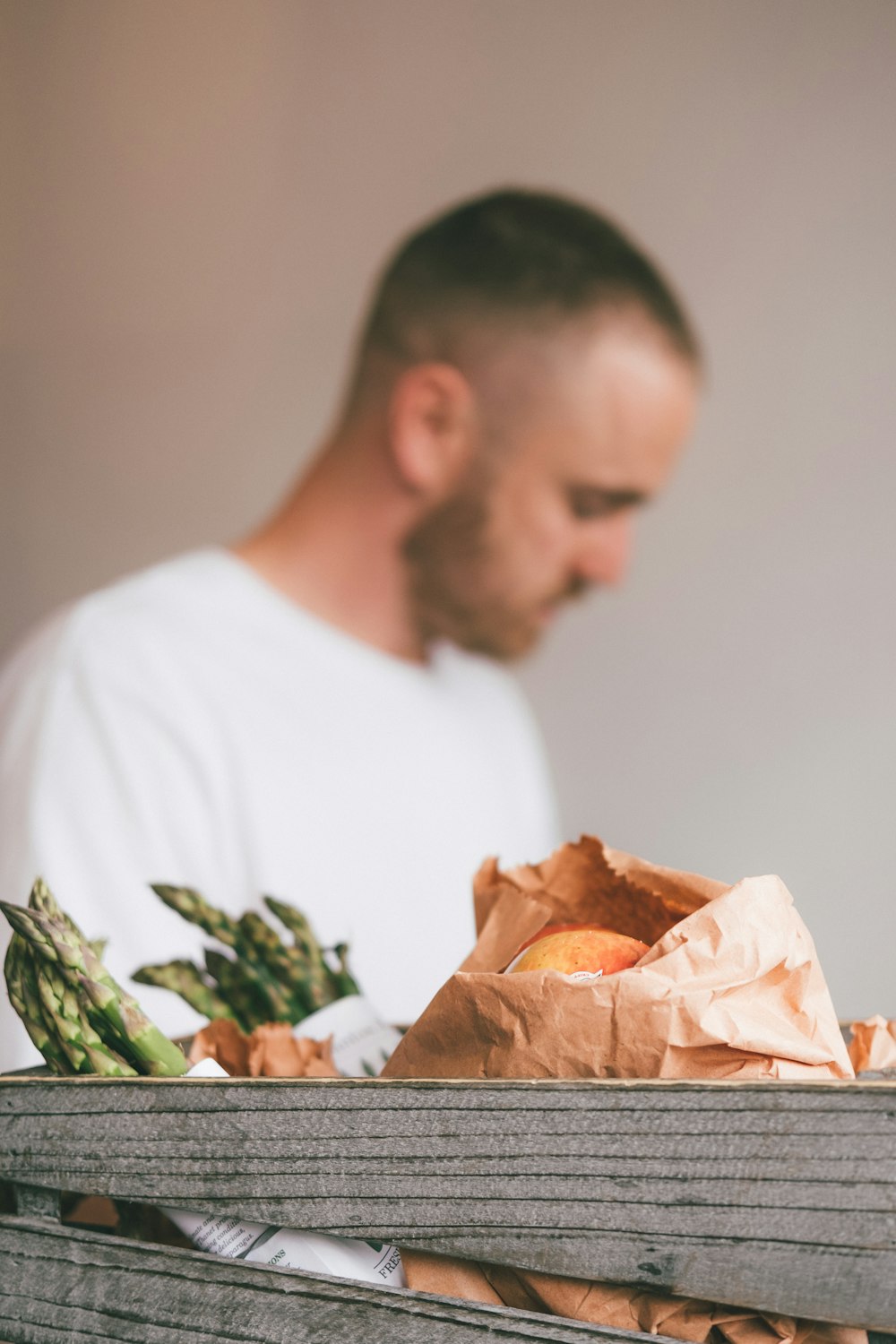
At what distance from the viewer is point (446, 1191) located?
397mm

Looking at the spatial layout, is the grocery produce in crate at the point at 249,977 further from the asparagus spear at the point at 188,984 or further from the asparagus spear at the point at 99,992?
the asparagus spear at the point at 99,992

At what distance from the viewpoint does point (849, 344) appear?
148 cm

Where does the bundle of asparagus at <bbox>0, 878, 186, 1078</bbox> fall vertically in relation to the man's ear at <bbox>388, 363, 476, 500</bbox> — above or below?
below

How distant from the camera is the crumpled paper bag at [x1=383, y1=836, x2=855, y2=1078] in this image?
399 mm

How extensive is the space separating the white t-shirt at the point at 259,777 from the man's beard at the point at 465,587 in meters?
0.04

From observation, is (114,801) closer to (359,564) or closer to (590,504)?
(359,564)

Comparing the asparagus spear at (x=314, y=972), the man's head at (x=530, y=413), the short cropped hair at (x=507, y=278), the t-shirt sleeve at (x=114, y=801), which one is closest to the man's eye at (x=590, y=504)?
the man's head at (x=530, y=413)

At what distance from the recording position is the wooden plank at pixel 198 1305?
39 centimetres

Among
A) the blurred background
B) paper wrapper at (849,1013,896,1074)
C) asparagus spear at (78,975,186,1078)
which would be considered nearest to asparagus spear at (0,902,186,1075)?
asparagus spear at (78,975,186,1078)

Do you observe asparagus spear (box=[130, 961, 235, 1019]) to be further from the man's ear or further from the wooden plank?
the man's ear

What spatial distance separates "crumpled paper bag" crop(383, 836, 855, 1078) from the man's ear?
47.9 inches

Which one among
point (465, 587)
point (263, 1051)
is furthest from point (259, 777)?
point (263, 1051)

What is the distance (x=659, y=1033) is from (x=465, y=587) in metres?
1.25

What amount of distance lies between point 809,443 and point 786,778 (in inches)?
18.8
